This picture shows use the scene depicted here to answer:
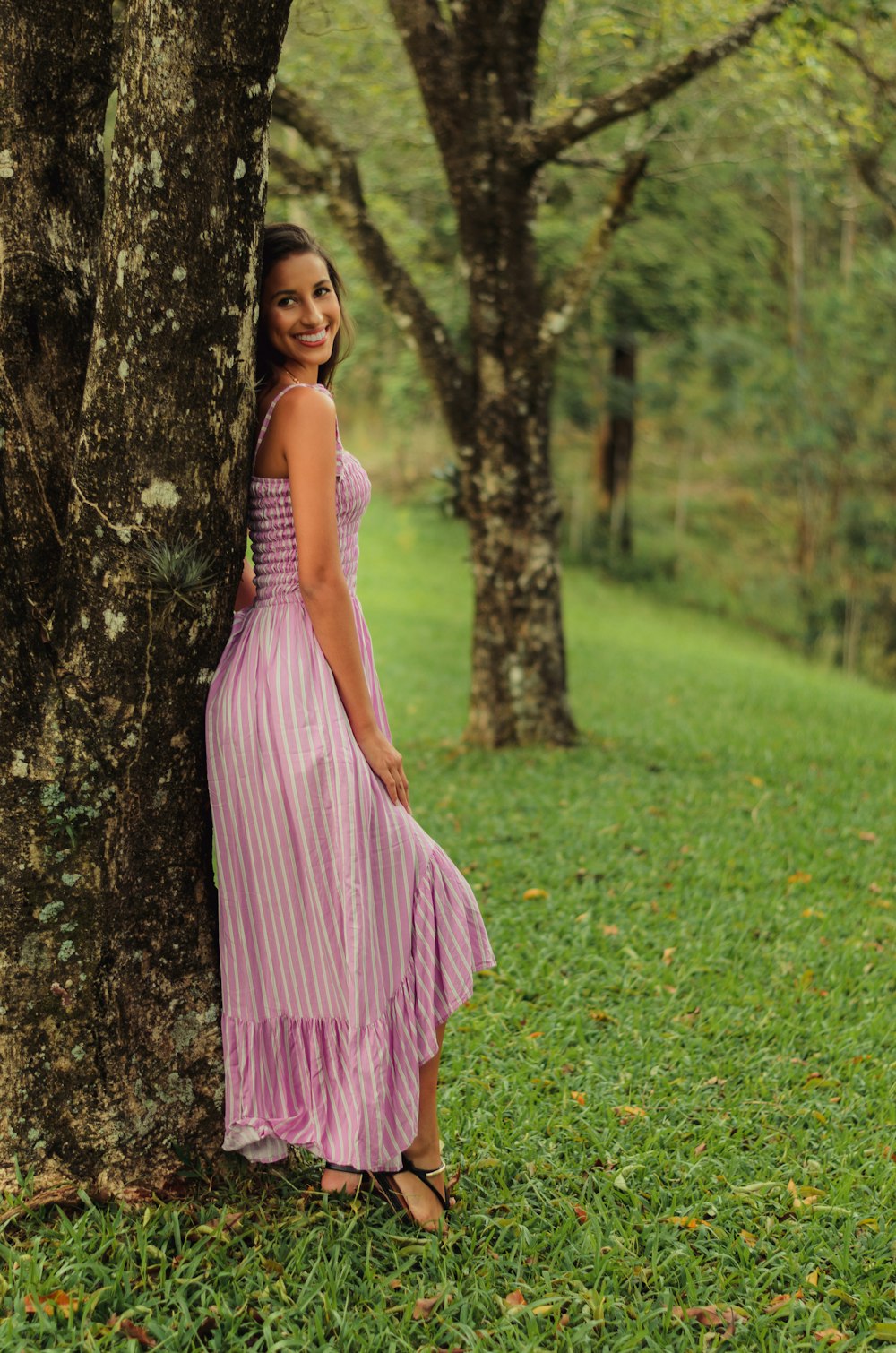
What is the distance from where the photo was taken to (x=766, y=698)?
1127 centimetres

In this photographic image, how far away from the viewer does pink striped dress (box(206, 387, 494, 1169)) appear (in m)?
2.60

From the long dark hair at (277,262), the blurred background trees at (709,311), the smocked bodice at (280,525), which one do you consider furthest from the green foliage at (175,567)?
the blurred background trees at (709,311)

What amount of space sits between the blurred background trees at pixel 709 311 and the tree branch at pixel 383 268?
1931 mm

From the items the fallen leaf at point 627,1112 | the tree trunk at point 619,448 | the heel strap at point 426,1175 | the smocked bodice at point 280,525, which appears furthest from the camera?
the tree trunk at point 619,448

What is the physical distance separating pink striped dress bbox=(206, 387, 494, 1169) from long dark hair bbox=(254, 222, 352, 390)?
30 cm

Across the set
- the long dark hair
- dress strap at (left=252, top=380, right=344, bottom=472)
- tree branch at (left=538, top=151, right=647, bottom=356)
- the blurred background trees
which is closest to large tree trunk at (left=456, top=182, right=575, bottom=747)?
tree branch at (left=538, top=151, right=647, bottom=356)

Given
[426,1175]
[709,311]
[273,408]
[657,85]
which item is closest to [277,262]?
[273,408]

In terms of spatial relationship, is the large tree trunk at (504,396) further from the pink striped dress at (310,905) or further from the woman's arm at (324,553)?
the woman's arm at (324,553)

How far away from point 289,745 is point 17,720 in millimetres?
573

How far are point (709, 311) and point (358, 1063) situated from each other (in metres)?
18.1

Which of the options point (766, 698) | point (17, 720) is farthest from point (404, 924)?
point (766, 698)

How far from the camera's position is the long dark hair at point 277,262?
110 inches

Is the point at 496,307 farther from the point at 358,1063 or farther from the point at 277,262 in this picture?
the point at 358,1063

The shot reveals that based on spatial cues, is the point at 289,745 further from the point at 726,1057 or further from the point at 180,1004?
the point at 726,1057
